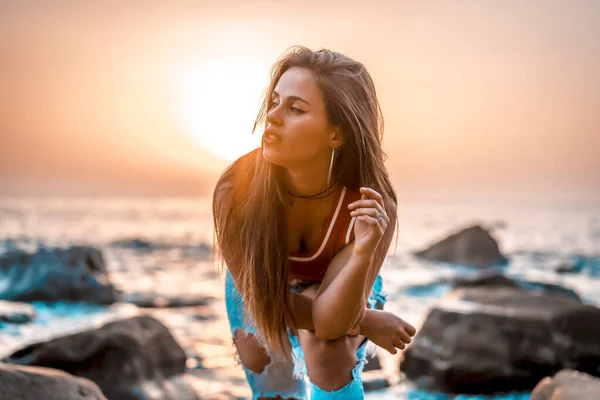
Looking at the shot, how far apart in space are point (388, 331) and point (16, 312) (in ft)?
20.9

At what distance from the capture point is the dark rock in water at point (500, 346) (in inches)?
203

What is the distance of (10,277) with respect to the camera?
8656mm

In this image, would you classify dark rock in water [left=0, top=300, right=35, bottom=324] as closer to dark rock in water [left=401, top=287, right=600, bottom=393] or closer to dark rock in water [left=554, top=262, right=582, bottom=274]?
dark rock in water [left=401, top=287, right=600, bottom=393]

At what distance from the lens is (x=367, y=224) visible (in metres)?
2.32

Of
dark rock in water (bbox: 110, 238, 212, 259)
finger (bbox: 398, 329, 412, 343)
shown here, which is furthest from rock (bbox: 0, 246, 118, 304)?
dark rock in water (bbox: 110, 238, 212, 259)

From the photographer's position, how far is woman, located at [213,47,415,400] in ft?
8.32

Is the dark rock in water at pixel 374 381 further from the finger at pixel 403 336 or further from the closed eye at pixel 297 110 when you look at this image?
the closed eye at pixel 297 110

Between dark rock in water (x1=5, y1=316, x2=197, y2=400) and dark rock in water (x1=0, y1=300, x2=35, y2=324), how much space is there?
9.42ft

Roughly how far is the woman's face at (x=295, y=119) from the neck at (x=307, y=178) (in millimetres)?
127

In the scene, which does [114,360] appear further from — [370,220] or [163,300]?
[163,300]

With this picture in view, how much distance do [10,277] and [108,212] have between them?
2339 cm

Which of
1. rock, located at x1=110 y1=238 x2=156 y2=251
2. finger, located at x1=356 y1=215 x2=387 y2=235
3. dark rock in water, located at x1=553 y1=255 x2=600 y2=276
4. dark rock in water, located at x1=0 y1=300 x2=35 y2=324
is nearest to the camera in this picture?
finger, located at x1=356 y1=215 x2=387 y2=235

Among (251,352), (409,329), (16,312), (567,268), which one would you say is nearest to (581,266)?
(567,268)

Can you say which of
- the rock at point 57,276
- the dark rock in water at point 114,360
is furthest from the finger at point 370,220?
the rock at point 57,276
